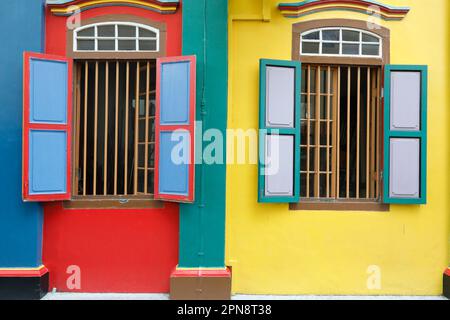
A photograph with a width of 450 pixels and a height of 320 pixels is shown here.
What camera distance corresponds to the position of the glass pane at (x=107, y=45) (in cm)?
498

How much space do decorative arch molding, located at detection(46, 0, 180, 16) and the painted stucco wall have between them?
284 mm

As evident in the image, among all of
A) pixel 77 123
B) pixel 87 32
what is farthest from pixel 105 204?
pixel 87 32

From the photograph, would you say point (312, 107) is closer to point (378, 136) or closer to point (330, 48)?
point (330, 48)

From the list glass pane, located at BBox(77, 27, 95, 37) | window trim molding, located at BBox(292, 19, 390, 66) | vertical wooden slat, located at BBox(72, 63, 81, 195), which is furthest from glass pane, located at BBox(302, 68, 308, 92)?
vertical wooden slat, located at BBox(72, 63, 81, 195)

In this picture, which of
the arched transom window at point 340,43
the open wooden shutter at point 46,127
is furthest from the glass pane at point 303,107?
the open wooden shutter at point 46,127

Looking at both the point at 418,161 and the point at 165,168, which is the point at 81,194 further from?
the point at 418,161

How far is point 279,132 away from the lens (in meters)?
4.92

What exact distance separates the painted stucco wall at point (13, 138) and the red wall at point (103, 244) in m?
0.21

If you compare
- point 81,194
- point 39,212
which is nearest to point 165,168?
point 81,194

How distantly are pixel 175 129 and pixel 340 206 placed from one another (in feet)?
6.65

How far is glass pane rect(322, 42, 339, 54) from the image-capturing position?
5062 mm

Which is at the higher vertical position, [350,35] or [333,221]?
[350,35]

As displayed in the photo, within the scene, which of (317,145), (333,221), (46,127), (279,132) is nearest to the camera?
(46,127)

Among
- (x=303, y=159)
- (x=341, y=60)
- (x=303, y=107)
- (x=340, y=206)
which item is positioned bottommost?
(x=340, y=206)
